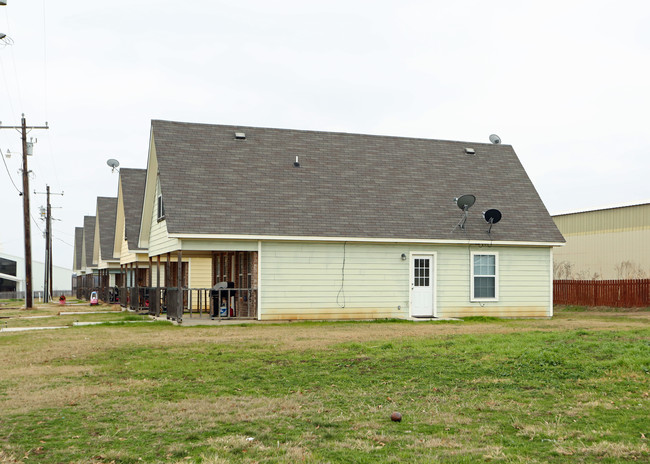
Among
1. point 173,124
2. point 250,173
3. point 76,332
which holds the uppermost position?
point 173,124

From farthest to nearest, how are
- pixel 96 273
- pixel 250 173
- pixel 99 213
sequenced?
pixel 96 273
pixel 99 213
pixel 250 173

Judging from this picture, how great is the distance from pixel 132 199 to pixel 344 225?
1378cm

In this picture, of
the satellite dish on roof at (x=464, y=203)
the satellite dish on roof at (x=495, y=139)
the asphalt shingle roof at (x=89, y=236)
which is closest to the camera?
the satellite dish on roof at (x=464, y=203)

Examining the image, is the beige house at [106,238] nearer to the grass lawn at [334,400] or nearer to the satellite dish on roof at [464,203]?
the satellite dish on roof at [464,203]

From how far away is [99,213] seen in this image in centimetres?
4312

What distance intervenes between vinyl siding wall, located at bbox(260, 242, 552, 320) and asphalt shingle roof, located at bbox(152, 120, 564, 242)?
2.14ft

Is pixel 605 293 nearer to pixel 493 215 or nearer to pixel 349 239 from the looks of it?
pixel 493 215

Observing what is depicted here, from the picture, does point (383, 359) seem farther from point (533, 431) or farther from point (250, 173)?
point (250, 173)

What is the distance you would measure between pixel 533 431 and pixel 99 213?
39.4 m

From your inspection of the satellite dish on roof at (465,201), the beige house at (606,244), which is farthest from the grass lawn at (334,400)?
the beige house at (606,244)

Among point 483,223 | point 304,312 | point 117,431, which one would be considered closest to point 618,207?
point 483,223

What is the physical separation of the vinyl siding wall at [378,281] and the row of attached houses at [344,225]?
4 cm

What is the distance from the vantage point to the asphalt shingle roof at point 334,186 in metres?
22.4

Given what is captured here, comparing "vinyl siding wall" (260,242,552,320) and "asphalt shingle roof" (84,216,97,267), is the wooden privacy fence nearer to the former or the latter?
"vinyl siding wall" (260,242,552,320)
